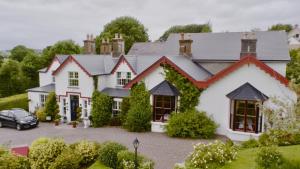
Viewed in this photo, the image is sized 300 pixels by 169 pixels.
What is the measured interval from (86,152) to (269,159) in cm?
953

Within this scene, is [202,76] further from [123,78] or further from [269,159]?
[269,159]

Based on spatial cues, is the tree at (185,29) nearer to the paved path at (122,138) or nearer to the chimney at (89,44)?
the chimney at (89,44)

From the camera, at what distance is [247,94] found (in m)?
19.8

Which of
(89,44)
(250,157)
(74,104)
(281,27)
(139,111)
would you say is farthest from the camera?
(281,27)

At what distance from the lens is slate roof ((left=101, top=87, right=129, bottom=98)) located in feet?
85.1

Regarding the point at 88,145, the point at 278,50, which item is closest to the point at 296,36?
the point at 278,50

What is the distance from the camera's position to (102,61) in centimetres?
2897

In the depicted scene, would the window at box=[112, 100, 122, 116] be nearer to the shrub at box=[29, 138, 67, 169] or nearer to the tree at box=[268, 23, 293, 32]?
the shrub at box=[29, 138, 67, 169]

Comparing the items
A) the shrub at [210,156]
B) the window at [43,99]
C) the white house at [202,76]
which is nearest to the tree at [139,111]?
the white house at [202,76]

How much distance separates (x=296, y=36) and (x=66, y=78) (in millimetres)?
78756

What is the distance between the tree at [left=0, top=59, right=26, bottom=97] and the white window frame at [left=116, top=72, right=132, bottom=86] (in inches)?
804

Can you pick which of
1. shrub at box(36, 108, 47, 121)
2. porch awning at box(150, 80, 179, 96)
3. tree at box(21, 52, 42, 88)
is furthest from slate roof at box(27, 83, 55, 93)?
porch awning at box(150, 80, 179, 96)

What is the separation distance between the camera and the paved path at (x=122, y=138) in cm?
1708

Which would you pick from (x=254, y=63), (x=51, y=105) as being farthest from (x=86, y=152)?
(x=51, y=105)
